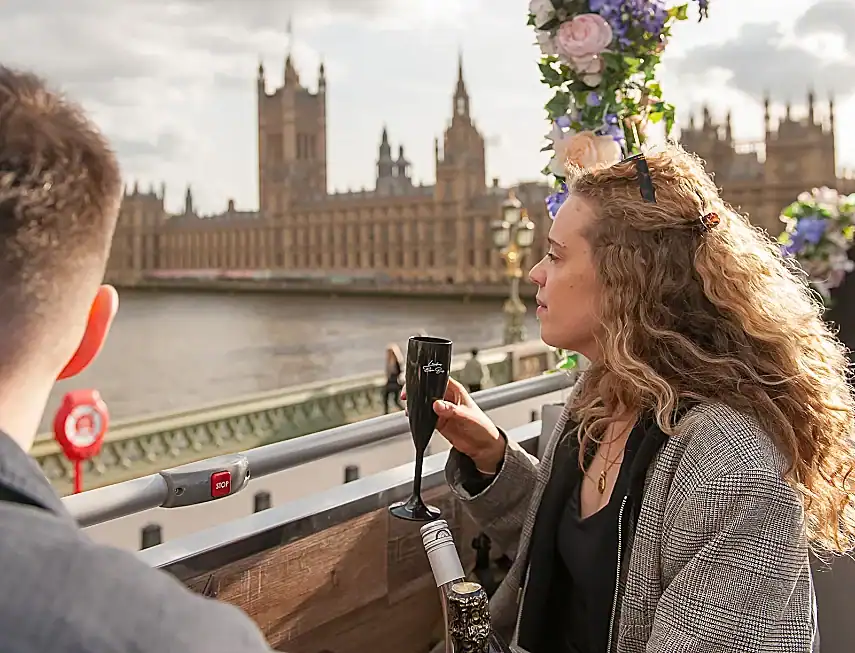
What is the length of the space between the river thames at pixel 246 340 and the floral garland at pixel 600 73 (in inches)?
1013

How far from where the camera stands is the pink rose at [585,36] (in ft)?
6.82

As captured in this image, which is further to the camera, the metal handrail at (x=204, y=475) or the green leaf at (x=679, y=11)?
the green leaf at (x=679, y=11)

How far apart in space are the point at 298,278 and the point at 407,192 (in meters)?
8.00

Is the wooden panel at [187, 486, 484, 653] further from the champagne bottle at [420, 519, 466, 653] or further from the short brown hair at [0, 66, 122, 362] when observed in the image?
the short brown hair at [0, 66, 122, 362]

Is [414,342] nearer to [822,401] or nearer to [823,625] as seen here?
[822,401]

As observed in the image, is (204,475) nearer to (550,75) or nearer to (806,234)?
(550,75)

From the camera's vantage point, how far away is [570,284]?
3.68ft

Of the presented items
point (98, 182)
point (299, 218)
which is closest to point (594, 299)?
point (98, 182)

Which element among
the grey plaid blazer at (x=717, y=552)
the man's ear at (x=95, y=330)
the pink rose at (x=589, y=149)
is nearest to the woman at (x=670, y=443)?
the grey plaid blazer at (x=717, y=552)

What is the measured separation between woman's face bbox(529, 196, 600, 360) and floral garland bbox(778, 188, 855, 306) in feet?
7.81

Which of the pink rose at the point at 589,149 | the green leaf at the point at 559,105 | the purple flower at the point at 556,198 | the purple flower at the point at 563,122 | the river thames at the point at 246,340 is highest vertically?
the green leaf at the point at 559,105

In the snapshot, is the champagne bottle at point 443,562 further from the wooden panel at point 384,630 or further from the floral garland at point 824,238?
the floral garland at point 824,238

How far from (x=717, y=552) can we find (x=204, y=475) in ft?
1.91

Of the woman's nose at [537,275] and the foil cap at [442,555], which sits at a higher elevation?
the woman's nose at [537,275]
